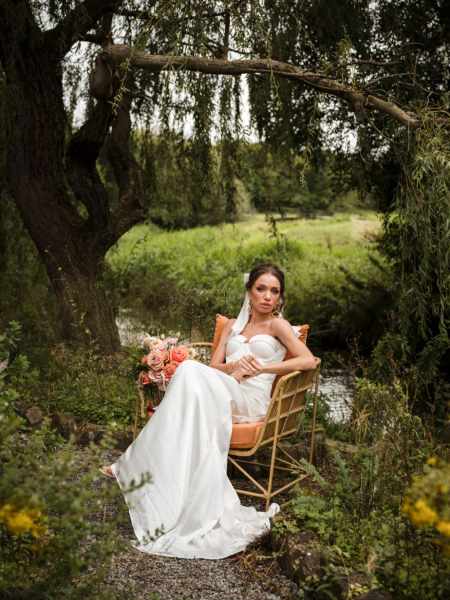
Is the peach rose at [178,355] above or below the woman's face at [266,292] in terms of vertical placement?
below

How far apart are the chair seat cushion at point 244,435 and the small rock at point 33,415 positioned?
66.1 inches

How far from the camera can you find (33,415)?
17.5ft

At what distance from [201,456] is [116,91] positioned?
3422mm

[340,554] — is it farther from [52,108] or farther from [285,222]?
[285,222]

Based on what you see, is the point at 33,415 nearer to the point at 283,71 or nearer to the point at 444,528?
the point at 283,71

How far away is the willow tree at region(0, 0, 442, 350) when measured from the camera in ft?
17.4

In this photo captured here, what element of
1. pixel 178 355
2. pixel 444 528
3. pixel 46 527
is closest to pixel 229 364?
pixel 178 355

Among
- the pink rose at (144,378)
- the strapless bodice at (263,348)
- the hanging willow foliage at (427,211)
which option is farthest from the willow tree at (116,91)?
the pink rose at (144,378)

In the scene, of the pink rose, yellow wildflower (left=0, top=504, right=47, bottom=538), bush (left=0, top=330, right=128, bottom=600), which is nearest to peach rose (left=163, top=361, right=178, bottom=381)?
the pink rose

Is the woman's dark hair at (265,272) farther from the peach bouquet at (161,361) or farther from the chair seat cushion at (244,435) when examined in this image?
the chair seat cushion at (244,435)

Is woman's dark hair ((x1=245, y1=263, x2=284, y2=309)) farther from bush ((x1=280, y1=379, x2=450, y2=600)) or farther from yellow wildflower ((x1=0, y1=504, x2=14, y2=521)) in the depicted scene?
yellow wildflower ((x1=0, y1=504, x2=14, y2=521))

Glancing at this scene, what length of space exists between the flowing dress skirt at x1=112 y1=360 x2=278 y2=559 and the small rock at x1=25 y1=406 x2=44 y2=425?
1.25 meters

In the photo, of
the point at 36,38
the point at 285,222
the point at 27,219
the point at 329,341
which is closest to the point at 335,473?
the point at 27,219

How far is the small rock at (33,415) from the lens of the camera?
5.31 meters
